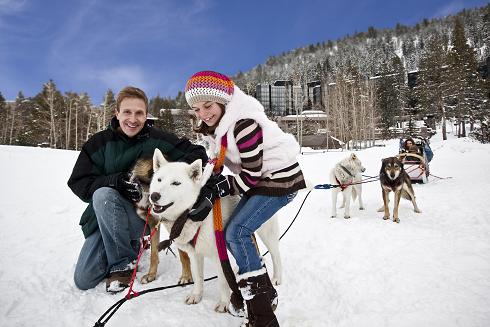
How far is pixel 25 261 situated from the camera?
3283 mm

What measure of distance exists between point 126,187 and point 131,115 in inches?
33.1

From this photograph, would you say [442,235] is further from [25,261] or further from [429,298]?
[25,261]

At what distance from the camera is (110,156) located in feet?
10.2

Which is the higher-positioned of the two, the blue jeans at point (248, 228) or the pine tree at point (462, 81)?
the pine tree at point (462, 81)

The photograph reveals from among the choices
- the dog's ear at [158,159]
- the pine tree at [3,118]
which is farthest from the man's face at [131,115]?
the pine tree at [3,118]

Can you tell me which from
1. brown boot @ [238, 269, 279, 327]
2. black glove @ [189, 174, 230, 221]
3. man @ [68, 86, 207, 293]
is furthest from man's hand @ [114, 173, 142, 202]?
brown boot @ [238, 269, 279, 327]

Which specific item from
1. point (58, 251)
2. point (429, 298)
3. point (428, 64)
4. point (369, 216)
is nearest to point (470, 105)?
point (428, 64)

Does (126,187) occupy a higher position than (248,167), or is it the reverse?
(248,167)

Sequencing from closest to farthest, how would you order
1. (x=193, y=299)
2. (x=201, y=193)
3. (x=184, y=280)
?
1. (x=201, y=193)
2. (x=193, y=299)
3. (x=184, y=280)

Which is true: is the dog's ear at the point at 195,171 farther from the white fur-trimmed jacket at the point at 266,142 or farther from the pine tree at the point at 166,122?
the pine tree at the point at 166,122

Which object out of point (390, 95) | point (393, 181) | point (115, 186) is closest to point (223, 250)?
point (115, 186)

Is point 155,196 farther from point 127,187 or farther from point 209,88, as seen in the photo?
point 209,88

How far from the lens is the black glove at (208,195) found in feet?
7.49

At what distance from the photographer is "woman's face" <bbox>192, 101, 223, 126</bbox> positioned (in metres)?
2.49
